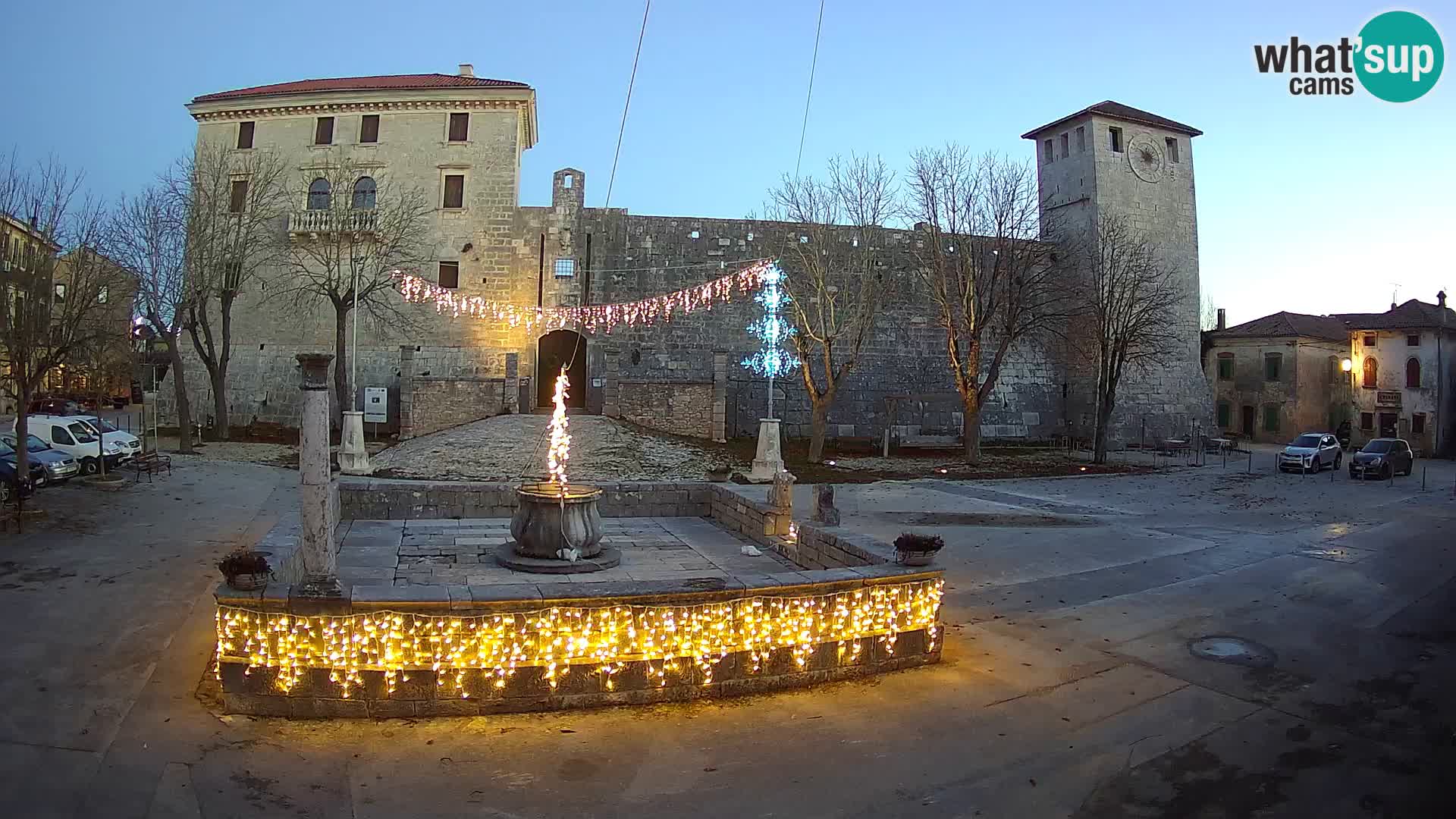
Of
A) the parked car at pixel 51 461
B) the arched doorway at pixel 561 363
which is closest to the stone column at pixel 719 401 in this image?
the arched doorway at pixel 561 363

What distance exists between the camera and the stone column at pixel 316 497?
544 cm

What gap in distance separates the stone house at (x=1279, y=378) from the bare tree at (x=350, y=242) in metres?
36.3

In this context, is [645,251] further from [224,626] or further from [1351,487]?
[224,626]

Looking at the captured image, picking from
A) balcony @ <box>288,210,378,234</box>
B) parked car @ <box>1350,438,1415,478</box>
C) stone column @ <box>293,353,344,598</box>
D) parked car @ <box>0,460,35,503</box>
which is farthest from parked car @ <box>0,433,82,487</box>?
parked car @ <box>1350,438,1415,478</box>

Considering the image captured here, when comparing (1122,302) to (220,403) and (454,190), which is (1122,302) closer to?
(454,190)

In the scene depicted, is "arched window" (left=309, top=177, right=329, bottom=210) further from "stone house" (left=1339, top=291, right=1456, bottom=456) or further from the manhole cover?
"stone house" (left=1339, top=291, right=1456, bottom=456)

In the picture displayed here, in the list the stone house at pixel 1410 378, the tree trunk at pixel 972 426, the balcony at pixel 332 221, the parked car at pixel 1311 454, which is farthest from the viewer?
the stone house at pixel 1410 378

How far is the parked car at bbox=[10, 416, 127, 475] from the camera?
18.3 meters

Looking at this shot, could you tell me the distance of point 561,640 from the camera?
18.2ft

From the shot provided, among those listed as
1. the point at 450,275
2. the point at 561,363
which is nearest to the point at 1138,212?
Answer: the point at 561,363

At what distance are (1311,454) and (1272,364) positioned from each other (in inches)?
733

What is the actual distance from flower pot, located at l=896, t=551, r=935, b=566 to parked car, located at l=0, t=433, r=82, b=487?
53.4 feet

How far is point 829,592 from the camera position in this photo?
624cm

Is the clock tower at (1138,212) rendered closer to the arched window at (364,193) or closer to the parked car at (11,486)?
the arched window at (364,193)
